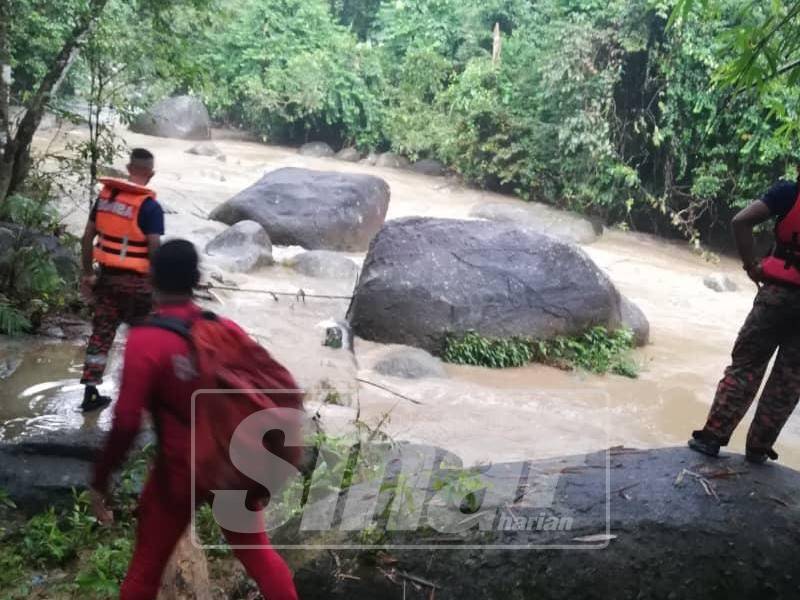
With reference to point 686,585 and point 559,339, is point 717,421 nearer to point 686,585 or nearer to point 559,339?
point 686,585

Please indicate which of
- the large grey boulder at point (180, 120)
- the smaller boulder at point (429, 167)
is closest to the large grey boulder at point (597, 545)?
the smaller boulder at point (429, 167)

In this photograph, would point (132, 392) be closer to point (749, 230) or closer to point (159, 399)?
point (159, 399)

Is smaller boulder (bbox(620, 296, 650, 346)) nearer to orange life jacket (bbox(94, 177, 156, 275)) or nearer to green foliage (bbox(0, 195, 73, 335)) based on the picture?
green foliage (bbox(0, 195, 73, 335))

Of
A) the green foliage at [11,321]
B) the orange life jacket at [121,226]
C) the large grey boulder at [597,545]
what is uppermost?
the orange life jacket at [121,226]

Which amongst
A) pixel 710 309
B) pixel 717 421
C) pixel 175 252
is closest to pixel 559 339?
pixel 710 309

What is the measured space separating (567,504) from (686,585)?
541 mm

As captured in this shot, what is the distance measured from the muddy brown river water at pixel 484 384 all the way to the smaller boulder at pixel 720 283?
14 cm

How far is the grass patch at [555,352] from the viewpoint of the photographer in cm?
931

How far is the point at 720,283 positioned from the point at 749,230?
470 inches

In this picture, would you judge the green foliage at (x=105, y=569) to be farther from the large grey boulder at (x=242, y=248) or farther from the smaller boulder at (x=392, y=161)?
the smaller boulder at (x=392, y=161)

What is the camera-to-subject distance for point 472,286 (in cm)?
962

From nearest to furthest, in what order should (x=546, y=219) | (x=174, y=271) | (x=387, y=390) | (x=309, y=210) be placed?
(x=174, y=271) → (x=387, y=390) → (x=309, y=210) → (x=546, y=219)

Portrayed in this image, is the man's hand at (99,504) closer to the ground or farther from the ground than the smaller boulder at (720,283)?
farther from the ground

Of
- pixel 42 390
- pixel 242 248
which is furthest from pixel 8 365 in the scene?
pixel 242 248
